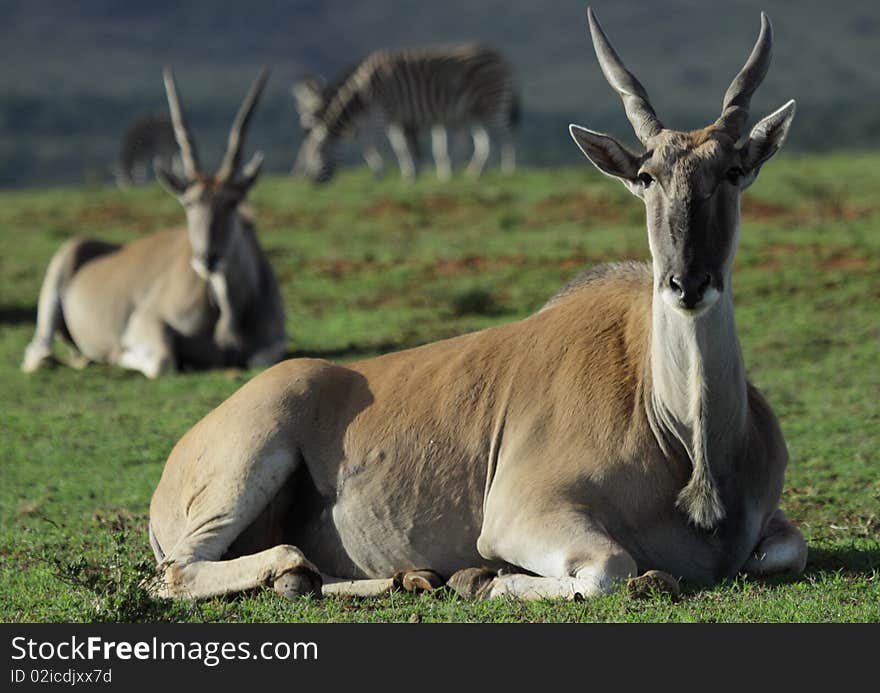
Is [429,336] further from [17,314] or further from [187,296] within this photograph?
[17,314]

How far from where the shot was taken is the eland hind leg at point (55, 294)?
1253 centimetres

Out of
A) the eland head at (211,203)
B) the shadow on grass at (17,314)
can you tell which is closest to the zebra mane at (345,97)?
the shadow on grass at (17,314)

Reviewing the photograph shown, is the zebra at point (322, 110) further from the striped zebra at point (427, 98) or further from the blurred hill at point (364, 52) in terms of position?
the blurred hill at point (364, 52)

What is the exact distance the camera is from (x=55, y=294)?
1310 cm

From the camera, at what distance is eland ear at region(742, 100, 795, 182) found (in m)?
4.92

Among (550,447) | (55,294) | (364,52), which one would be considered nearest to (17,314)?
(55,294)

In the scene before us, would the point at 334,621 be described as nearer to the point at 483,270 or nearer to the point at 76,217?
the point at 483,270

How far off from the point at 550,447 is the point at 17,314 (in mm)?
10576

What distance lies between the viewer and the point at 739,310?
39.5 feet

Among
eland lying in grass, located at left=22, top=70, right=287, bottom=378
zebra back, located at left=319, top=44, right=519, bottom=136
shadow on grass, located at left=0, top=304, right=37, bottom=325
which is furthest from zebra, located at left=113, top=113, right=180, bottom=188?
eland lying in grass, located at left=22, top=70, right=287, bottom=378

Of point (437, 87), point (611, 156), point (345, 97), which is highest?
point (437, 87)

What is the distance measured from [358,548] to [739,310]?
7.03m

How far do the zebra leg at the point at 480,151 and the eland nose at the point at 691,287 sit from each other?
17.8 m

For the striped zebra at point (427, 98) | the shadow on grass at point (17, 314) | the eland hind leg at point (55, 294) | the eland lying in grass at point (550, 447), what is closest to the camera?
the eland lying in grass at point (550, 447)
